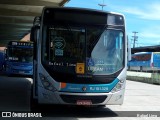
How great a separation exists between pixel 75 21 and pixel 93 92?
85.8 inches

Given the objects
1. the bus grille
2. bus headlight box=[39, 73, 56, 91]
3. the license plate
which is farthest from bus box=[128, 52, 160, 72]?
bus headlight box=[39, 73, 56, 91]

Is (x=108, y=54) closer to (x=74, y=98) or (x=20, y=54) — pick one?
(x=74, y=98)

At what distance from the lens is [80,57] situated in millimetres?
11430

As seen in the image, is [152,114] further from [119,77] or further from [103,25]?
[103,25]

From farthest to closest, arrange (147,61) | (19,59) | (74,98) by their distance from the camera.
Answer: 1. (147,61)
2. (19,59)
3. (74,98)

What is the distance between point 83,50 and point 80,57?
230 millimetres

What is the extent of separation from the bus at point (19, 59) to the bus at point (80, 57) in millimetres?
18598

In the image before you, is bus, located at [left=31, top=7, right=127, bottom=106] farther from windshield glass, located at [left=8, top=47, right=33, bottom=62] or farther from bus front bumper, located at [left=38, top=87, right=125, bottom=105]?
windshield glass, located at [left=8, top=47, right=33, bottom=62]

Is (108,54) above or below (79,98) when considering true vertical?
above

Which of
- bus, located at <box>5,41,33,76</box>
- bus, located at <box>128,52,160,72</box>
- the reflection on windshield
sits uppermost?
the reflection on windshield

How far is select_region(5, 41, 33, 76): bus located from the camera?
1193 inches

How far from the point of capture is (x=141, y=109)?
1348 centimetres

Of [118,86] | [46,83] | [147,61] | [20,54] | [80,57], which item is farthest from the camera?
[147,61]

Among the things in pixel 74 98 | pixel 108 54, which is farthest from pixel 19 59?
pixel 74 98
